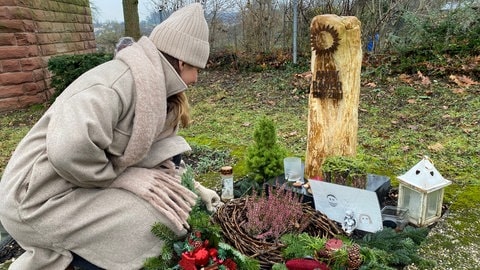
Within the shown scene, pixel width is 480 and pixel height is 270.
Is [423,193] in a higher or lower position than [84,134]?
lower

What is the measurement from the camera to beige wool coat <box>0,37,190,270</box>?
1.76 metres

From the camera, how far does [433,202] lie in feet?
8.11

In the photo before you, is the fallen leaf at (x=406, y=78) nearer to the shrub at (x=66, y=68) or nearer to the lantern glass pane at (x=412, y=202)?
the lantern glass pane at (x=412, y=202)

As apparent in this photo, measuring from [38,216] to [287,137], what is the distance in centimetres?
339

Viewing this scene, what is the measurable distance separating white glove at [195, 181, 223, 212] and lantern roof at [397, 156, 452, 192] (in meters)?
1.17

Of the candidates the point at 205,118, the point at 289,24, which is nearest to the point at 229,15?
the point at 289,24

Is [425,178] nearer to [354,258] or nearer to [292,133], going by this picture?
[354,258]

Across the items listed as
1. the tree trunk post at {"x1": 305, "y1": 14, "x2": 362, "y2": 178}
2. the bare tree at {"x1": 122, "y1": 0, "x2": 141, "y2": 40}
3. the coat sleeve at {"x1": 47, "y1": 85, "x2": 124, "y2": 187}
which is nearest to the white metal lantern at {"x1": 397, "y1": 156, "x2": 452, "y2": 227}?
the tree trunk post at {"x1": 305, "y1": 14, "x2": 362, "y2": 178}

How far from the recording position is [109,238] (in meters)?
1.84

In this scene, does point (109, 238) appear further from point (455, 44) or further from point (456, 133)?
point (455, 44)

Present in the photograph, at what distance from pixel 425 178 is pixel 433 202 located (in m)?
0.19

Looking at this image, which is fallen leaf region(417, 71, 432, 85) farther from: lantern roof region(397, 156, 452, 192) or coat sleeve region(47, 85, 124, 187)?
coat sleeve region(47, 85, 124, 187)

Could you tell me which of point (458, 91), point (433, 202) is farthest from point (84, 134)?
point (458, 91)

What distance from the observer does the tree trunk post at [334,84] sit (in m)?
2.70
